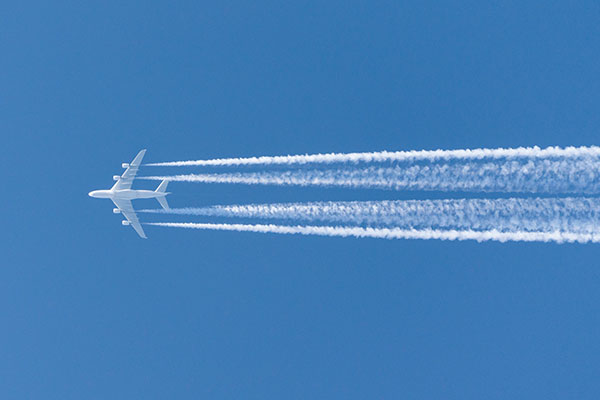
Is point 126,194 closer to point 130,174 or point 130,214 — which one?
point 130,174

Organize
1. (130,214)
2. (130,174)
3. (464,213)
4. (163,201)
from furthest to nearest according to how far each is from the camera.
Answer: (130,214) → (130,174) → (163,201) → (464,213)

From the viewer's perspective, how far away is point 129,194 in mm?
38531

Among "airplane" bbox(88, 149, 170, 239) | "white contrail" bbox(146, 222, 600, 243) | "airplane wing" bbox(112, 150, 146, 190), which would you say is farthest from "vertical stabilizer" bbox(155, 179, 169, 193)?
"white contrail" bbox(146, 222, 600, 243)

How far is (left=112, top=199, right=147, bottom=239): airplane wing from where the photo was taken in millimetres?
39219

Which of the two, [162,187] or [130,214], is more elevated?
[162,187]

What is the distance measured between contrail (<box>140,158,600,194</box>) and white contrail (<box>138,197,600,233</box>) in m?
0.78

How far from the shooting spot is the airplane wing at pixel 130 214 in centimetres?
3922

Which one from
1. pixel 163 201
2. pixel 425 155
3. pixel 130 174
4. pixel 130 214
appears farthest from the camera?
pixel 130 214

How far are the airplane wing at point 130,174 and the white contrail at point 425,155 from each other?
786 cm

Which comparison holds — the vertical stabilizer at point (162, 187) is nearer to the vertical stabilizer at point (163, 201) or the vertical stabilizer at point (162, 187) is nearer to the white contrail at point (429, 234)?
the vertical stabilizer at point (163, 201)

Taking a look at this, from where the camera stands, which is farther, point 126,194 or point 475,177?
point 126,194

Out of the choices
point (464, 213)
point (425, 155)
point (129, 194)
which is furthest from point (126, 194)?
point (464, 213)

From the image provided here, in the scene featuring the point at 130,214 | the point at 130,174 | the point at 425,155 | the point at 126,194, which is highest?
the point at 130,174

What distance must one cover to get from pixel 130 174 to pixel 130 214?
3165 mm
